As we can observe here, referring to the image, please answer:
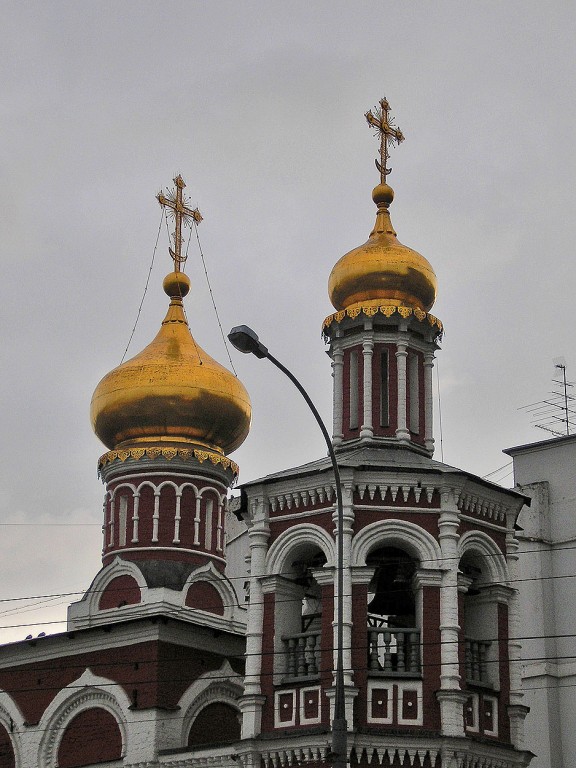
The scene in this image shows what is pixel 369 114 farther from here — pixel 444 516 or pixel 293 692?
pixel 293 692

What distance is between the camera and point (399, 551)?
75.5ft

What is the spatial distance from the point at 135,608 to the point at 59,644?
150 centimetres

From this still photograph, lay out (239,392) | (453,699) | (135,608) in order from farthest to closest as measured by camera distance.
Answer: (239,392) → (135,608) → (453,699)

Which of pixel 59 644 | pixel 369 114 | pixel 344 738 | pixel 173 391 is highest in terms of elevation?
pixel 369 114

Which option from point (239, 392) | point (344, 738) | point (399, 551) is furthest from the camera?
point (239, 392)

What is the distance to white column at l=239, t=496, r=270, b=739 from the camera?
22.1m

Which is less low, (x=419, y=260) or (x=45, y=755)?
(x=419, y=260)

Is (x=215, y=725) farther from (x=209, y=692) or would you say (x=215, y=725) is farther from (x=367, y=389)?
(x=367, y=389)

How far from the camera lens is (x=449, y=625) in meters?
21.8

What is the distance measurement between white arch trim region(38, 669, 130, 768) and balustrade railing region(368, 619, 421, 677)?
18.4 ft

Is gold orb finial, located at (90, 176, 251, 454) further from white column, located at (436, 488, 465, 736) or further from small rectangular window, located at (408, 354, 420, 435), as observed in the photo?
white column, located at (436, 488, 465, 736)

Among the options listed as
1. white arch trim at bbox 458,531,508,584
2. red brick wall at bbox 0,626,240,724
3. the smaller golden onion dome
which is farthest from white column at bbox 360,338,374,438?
red brick wall at bbox 0,626,240,724

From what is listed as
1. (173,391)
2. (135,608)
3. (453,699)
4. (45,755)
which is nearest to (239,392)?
(173,391)

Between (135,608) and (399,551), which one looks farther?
(135,608)
